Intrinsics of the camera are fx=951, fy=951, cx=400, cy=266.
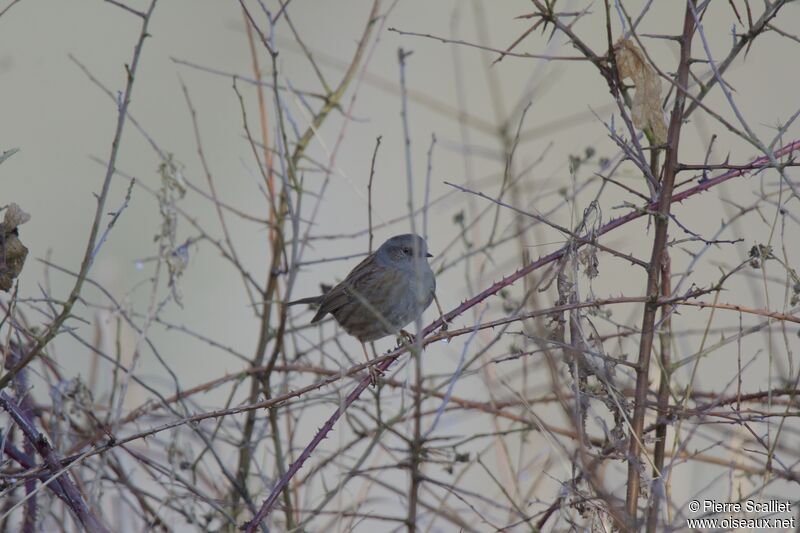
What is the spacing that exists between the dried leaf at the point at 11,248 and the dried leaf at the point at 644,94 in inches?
64.3

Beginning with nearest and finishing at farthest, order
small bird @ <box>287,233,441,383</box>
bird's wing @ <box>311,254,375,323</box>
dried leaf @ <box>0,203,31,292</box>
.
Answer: dried leaf @ <box>0,203,31,292</box>
bird's wing @ <box>311,254,375,323</box>
small bird @ <box>287,233,441,383</box>

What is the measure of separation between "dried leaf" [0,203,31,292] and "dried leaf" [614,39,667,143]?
163cm

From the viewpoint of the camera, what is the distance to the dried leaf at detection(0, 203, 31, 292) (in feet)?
8.14

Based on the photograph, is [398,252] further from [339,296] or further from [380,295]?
[339,296]

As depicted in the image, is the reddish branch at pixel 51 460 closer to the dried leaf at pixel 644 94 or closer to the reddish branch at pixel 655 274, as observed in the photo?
the reddish branch at pixel 655 274

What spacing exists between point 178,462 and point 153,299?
0.89 metres

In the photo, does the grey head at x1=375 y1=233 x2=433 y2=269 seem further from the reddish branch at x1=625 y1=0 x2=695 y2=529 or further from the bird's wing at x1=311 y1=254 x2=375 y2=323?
the reddish branch at x1=625 y1=0 x2=695 y2=529

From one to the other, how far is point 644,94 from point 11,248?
5.64 ft

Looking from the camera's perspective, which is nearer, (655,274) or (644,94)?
(655,274)

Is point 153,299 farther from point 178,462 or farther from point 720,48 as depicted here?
point 720,48

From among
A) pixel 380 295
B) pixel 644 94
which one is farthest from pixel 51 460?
pixel 380 295

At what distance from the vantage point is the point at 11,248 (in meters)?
2.49

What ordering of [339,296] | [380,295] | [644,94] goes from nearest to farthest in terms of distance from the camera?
[644,94] < [339,296] < [380,295]

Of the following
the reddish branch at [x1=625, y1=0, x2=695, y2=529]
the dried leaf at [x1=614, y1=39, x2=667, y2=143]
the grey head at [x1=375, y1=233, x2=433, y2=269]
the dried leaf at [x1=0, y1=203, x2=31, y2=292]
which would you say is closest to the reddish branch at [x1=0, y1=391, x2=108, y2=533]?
the dried leaf at [x1=0, y1=203, x2=31, y2=292]
